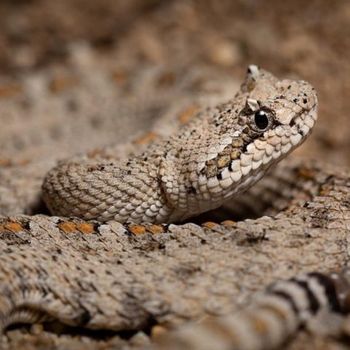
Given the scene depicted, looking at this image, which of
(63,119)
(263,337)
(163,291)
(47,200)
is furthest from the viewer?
(63,119)

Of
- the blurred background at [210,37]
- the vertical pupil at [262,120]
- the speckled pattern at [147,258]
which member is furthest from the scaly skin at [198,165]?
the blurred background at [210,37]

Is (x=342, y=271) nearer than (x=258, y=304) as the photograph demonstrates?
No

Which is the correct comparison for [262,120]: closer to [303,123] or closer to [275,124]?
[275,124]

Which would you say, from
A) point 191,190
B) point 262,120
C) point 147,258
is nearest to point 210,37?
point 262,120

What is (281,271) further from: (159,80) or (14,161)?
(159,80)

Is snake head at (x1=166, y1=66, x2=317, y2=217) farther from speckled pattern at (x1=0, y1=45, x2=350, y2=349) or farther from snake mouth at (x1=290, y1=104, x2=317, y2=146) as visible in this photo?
speckled pattern at (x1=0, y1=45, x2=350, y2=349)

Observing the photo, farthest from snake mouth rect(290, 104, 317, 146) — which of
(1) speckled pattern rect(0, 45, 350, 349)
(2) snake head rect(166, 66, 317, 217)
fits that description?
(1) speckled pattern rect(0, 45, 350, 349)

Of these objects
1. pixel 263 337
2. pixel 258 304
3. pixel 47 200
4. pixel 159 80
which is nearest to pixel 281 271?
pixel 258 304

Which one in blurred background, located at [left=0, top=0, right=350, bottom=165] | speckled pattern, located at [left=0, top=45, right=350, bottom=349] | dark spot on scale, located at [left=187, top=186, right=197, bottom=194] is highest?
blurred background, located at [left=0, top=0, right=350, bottom=165]

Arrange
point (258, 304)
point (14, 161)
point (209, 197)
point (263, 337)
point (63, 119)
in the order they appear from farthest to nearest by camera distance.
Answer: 1. point (63, 119)
2. point (14, 161)
3. point (209, 197)
4. point (258, 304)
5. point (263, 337)
